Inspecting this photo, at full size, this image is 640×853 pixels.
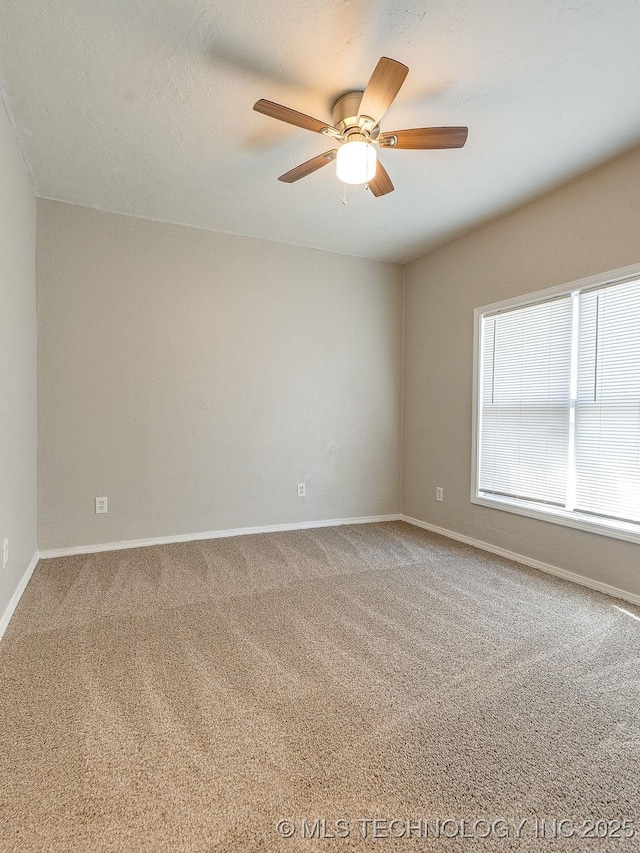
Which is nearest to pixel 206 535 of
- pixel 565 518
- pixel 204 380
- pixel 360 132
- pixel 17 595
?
pixel 204 380

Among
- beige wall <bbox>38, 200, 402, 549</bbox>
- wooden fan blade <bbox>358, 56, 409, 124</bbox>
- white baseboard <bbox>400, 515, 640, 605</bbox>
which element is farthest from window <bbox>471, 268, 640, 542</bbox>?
wooden fan blade <bbox>358, 56, 409, 124</bbox>

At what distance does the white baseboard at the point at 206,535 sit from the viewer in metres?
3.13

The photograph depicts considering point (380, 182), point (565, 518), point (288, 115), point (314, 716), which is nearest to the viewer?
point (314, 716)

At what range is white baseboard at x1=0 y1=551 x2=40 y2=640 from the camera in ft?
6.64

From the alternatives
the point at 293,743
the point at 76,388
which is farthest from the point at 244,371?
the point at 293,743

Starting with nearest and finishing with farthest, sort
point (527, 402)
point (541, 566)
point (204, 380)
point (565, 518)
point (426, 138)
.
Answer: point (426, 138) < point (565, 518) < point (541, 566) < point (527, 402) < point (204, 380)

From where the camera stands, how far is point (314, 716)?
1.48 meters

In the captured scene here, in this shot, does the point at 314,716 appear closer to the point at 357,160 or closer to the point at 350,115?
the point at 357,160

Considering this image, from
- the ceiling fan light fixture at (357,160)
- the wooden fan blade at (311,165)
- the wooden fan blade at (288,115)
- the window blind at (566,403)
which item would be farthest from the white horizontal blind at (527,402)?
the wooden fan blade at (288,115)

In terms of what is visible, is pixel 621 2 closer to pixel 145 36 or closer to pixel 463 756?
pixel 145 36

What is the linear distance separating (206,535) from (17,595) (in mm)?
1431

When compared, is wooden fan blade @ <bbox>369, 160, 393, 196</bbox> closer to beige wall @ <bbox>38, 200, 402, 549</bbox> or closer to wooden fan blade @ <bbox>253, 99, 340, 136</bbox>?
wooden fan blade @ <bbox>253, 99, 340, 136</bbox>

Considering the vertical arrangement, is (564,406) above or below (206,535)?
above

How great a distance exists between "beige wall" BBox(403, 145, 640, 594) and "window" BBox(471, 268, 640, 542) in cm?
10
